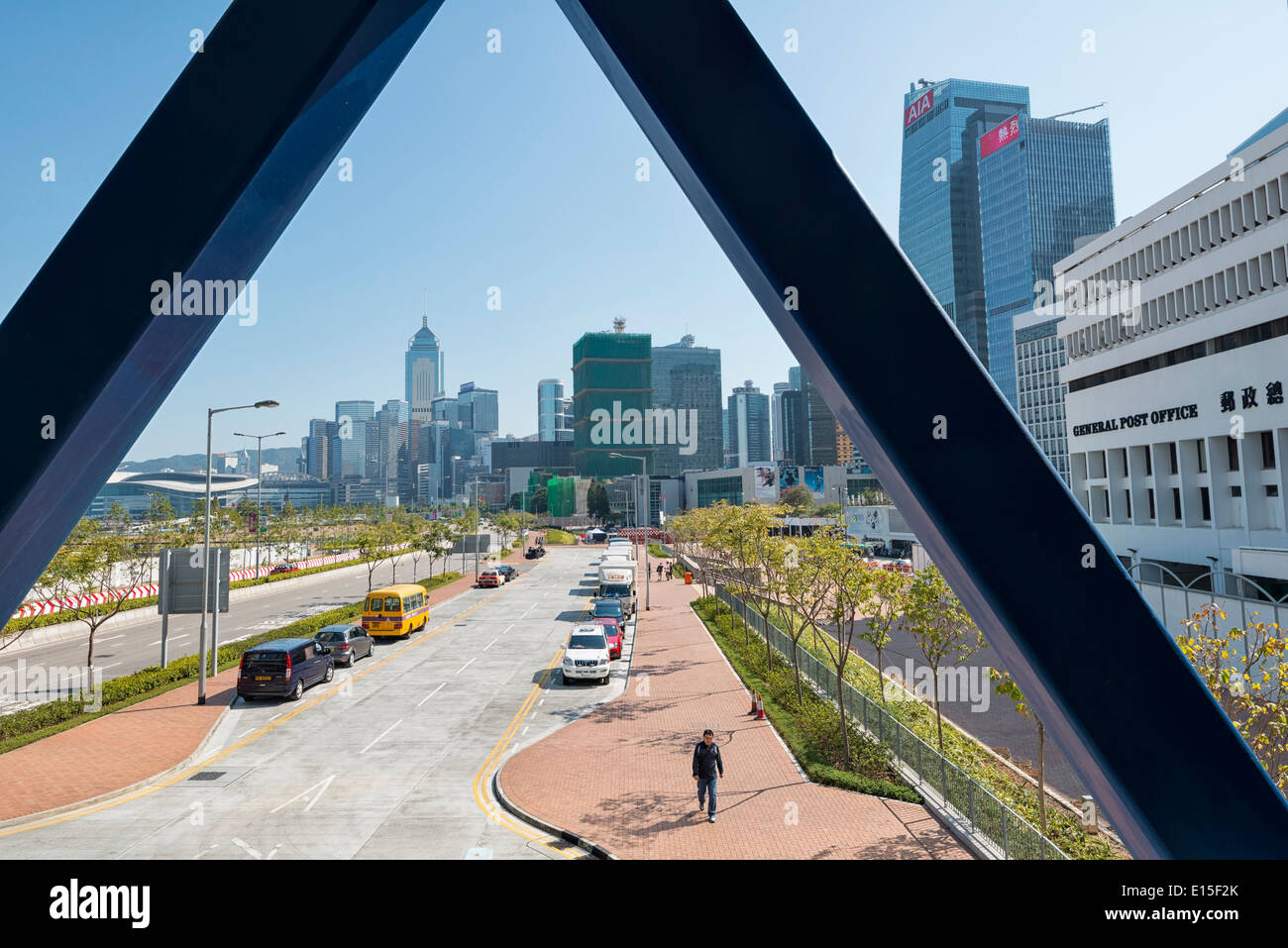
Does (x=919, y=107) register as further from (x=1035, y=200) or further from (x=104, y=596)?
(x=104, y=596)

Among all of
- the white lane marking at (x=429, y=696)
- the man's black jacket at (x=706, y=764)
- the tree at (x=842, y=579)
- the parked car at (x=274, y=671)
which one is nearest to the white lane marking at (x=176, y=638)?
the parked car at (x=274, y=671)

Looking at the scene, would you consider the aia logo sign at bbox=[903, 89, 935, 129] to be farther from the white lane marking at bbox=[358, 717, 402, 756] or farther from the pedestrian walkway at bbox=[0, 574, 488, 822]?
the pedestrian walkway at bbox=[0, 574, 488, 822]

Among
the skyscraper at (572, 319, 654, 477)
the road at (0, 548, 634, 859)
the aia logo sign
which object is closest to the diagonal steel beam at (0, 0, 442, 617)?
the road at (0, 548, 634, 859)

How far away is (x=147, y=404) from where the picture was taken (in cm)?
283

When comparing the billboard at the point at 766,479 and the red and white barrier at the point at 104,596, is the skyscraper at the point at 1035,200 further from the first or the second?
the red and white barrier at the point at 104,596

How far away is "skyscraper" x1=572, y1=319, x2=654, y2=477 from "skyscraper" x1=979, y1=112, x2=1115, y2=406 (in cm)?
6501

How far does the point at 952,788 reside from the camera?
11.0 m

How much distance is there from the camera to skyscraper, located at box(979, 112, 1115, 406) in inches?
4911

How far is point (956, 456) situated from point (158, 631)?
36.5 metres

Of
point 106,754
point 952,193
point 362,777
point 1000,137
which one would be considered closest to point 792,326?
point 362,777

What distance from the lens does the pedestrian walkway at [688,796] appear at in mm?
9844

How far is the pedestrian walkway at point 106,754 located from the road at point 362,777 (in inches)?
19.4
